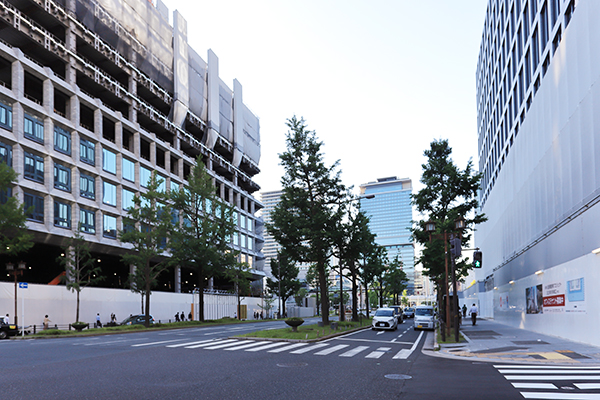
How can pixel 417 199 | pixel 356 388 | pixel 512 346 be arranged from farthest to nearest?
pixel 417 199
pixel 512 346
pixel 356 388

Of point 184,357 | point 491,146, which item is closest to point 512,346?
point 184,357

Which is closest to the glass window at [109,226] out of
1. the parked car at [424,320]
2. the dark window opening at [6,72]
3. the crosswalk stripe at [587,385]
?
the dark window opening at [6,72]

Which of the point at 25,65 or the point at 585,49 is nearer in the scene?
the point at 585,49

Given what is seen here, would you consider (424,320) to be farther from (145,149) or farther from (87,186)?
(145,149)

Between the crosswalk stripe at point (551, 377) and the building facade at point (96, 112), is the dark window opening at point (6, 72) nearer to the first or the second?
the building facade at point (96, 112)

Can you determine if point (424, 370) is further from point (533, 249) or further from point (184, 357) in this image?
point (533, 249)

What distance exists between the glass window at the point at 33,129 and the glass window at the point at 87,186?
6114mm

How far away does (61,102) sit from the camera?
51688 millimetres

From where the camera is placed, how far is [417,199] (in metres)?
37.6

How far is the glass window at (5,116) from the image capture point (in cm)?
3831

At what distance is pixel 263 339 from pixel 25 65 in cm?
3374

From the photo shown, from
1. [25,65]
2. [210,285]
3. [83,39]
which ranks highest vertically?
[83,39]

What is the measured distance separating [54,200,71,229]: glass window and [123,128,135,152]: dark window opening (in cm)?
1388

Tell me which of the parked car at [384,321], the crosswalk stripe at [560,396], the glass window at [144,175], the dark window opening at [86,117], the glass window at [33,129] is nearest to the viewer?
the crosswalk stripe at [560,396]
